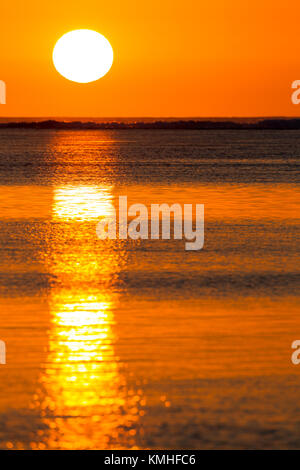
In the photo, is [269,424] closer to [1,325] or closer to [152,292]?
[1,325]

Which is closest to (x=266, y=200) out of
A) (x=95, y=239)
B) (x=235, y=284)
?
(x=95, y=239)

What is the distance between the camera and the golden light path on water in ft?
28.0

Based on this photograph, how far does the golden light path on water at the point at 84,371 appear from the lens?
852 centimetres

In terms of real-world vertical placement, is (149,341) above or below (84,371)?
above

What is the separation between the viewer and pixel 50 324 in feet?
41.1

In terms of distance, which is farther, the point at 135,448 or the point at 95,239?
the point at 95,239

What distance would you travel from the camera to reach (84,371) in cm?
1025

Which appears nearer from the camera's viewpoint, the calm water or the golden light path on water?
the golden light path on water

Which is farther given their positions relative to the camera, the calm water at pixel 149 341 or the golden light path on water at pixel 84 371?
the calm water at pixel 149 341

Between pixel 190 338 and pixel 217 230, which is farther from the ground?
pixel 217 230

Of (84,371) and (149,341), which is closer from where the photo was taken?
(84,371)
